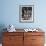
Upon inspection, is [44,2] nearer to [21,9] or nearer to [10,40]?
[21,9]

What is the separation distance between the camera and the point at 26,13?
4023 millimetres

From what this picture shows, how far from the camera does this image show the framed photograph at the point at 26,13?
157 inches

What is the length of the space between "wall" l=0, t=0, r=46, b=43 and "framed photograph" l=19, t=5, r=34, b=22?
0.09 m

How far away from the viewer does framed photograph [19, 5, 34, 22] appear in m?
3.99

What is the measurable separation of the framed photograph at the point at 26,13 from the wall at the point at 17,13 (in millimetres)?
93

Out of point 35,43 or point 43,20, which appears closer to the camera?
point 35,43

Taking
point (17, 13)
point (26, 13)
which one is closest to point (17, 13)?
point (17, 13)

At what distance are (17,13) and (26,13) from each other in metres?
0.28

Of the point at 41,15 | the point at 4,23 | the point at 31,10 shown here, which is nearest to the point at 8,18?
the point at 4,23

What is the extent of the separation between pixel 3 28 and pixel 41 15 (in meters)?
1.25

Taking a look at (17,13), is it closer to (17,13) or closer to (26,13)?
(17,13)

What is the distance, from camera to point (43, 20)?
4020 mm

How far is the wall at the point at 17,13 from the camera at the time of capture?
3979 mm

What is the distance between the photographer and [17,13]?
400 centimetres
